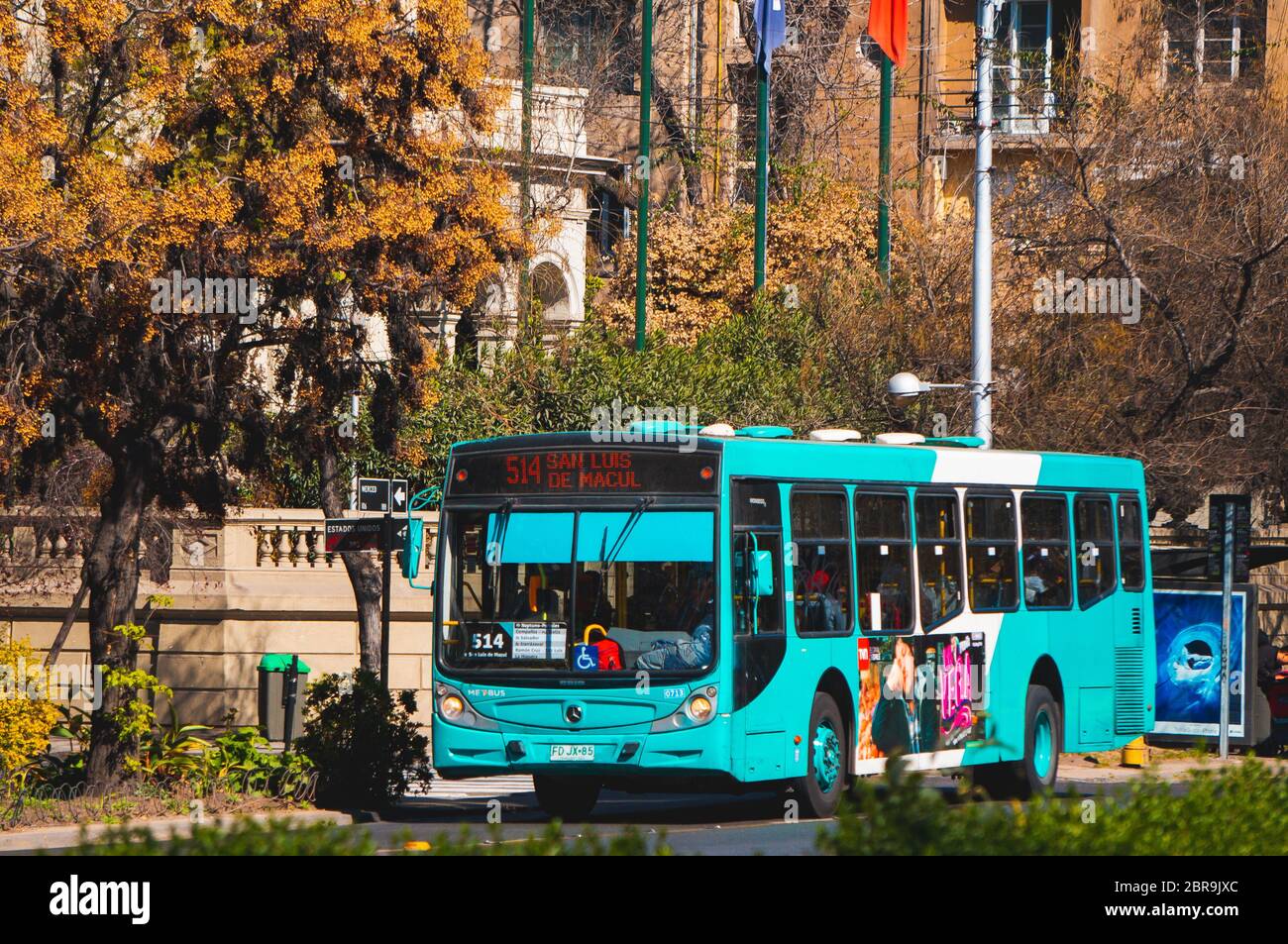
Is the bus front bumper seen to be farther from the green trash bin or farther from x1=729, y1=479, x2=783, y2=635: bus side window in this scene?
the green trash bin

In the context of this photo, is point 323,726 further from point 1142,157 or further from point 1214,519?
point 1142,157

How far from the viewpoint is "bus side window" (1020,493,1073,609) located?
18.9 meters

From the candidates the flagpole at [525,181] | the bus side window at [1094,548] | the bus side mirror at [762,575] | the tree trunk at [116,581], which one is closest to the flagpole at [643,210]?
the flagpole at [525,181]

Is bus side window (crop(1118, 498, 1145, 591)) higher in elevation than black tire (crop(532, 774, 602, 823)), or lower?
higher

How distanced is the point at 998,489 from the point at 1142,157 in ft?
31.4

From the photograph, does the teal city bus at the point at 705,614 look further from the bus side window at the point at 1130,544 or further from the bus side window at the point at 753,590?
the bus side window at the point at 1130,544

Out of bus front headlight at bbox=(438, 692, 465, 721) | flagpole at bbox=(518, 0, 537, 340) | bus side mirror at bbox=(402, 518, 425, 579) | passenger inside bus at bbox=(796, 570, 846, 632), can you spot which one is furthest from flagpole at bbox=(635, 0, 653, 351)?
bus front headlight at bbox=(438, 692, 465, 721)

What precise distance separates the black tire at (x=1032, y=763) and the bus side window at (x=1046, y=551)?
0.90 meters

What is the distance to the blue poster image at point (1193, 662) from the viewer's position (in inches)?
890

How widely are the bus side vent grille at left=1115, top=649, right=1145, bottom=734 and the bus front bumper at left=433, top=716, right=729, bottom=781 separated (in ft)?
22.0

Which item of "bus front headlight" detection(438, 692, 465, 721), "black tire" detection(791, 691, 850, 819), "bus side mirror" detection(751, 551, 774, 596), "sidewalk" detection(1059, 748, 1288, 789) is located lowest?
"sidewalk" detection(1059, 748, 1288, 789)

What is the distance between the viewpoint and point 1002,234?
2723 cm

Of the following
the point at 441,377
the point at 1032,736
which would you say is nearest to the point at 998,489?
the point at 1032,736

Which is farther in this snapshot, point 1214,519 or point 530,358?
point 530,358
